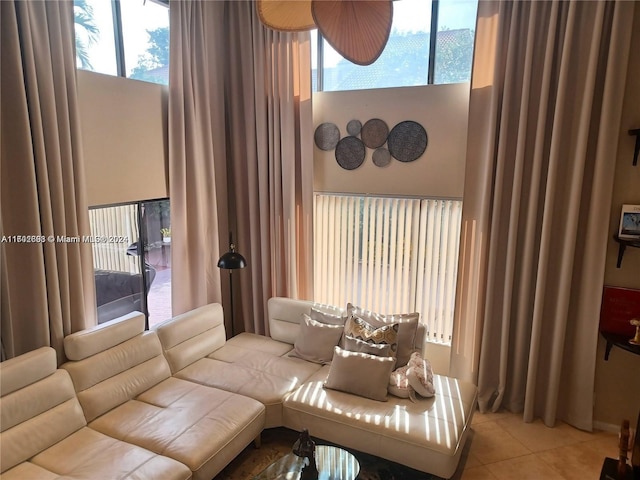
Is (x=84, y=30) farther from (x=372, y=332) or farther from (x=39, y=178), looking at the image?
(x=372, y=332)

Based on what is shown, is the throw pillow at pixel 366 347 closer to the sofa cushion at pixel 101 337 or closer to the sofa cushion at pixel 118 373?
the sofa cushion at pixel 118 373

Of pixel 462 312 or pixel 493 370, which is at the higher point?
pixel 462 312

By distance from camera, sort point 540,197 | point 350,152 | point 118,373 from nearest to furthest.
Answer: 1. point 118,373
2. point 540,197
3. point 350,152

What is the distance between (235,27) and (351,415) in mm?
3627

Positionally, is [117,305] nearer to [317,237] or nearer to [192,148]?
[192,148]

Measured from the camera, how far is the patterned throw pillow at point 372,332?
320 cm

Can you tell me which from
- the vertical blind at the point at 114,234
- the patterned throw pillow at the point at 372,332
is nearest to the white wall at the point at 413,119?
the patterned throw pillow at the point at 372,332

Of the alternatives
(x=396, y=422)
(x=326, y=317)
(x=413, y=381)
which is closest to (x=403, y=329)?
(x=413, y=381)

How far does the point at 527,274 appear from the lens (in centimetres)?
322

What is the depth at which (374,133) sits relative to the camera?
3758 millimetres

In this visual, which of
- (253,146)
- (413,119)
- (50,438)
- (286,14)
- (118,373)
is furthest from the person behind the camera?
(253,146)

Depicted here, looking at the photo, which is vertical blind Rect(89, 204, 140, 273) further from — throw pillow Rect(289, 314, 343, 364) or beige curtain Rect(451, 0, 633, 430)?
beige curtain Rect(451, 0, 633, 430)

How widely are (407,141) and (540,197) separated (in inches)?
45.5

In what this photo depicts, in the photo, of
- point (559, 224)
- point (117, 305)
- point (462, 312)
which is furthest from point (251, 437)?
point (559, 224)
